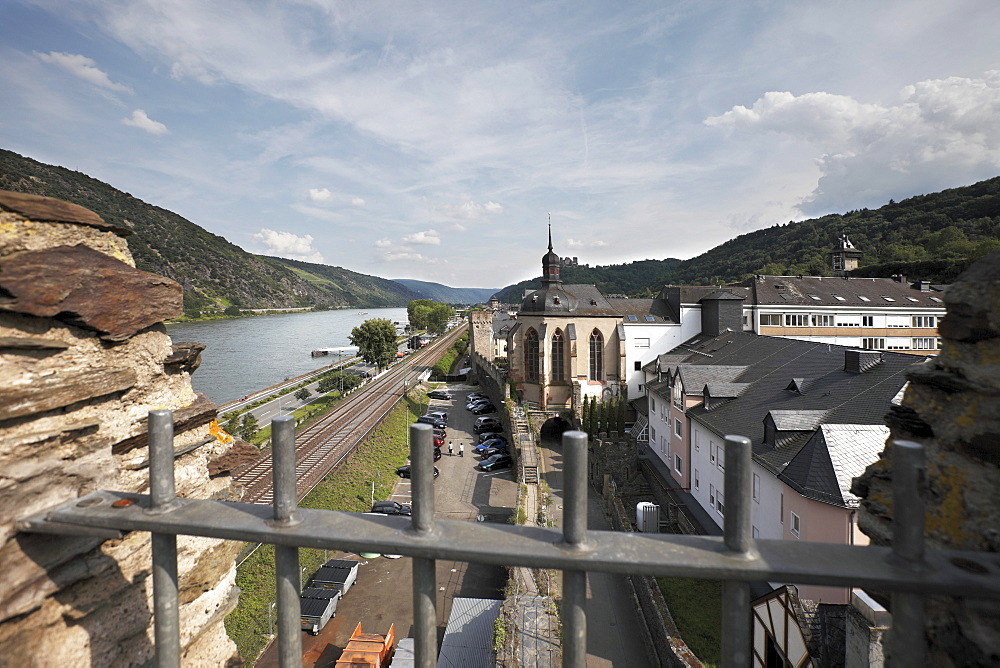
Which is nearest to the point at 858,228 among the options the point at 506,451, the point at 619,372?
the point at 619,372

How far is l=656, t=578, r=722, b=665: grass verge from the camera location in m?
12.5

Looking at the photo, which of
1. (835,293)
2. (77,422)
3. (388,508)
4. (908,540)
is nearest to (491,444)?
(388,508)

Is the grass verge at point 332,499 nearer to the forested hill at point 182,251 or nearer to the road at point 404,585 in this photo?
the road at point 404,585

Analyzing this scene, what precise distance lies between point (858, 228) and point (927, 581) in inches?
4916

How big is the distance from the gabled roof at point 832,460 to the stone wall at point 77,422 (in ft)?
43.1

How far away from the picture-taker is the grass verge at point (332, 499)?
1379 centimetres

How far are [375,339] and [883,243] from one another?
86856 millimetres

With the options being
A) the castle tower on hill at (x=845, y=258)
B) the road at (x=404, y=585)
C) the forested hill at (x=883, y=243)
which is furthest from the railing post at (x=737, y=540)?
the castle tower on hill at (x=845, y=258)

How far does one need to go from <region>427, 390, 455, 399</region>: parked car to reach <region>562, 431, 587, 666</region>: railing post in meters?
48.9

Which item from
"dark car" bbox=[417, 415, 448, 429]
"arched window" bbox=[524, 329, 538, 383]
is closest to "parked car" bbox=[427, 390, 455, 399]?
"dark car" bbox=[417, 415, 448, 429]

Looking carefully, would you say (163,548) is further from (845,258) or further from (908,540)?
(845,258)

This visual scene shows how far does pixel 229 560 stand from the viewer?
302 centimetres

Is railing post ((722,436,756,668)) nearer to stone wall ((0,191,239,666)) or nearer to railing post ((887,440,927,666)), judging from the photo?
railing post ((887,440,927,666))

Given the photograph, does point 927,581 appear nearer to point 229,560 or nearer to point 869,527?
point 869,527
